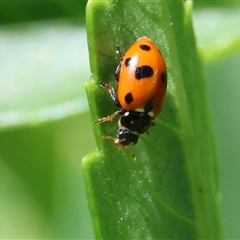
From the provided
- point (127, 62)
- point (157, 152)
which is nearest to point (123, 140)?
point (157, 152)

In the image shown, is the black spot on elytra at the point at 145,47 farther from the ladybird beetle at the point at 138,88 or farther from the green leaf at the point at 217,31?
the green leaf at the point at 217,31

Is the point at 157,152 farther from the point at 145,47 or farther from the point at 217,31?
the point at 217,31

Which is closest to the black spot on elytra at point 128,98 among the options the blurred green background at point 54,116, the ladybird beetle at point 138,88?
the ladybird beetle at point 138,88

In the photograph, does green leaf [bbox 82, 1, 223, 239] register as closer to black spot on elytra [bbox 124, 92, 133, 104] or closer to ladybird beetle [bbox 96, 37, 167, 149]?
ladybird beetle [bbox 96, 37, 167, 149]

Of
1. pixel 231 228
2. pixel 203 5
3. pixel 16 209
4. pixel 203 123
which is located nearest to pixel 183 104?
pixel 203 123

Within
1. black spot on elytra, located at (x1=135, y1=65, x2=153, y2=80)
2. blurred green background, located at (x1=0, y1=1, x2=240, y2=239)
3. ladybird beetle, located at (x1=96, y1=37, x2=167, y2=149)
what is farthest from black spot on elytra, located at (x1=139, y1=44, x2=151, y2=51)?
blurred green background, located at (x1=0, y1=1, x2=240, y2=239)

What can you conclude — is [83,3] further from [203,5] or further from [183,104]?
[183,104]
